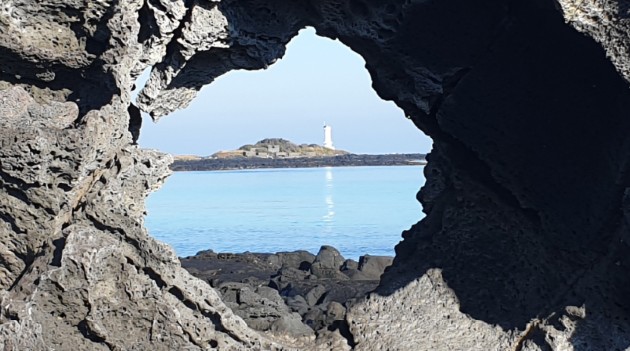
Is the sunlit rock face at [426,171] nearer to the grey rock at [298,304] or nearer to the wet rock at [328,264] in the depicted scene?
the grey rock at [298,304]

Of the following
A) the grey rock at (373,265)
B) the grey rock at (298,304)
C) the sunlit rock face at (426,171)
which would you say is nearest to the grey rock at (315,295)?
the grey rock at (298,304)

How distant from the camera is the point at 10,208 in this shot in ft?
18.7

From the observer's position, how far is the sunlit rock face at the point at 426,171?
18.6 ft

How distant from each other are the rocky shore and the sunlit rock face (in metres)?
0.96

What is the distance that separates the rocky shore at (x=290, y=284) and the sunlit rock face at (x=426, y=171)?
958 mm

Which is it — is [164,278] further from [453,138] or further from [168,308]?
[453,138]

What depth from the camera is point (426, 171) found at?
7.50 meters

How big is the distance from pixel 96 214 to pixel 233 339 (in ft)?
3.49

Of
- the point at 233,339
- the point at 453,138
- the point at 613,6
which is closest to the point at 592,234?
the point at 453,138

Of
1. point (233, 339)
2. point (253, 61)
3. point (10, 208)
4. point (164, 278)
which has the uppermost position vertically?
point (253, 61)

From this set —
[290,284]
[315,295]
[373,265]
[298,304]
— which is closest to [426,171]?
[298,304]

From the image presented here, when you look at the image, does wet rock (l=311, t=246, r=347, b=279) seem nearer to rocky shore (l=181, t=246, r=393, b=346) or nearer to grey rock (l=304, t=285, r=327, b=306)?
rocky shore (l=181, t=246, r=393, b=346)

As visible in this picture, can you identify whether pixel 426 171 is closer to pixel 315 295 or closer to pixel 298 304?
pixel 298 304

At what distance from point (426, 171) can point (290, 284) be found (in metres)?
4.95
